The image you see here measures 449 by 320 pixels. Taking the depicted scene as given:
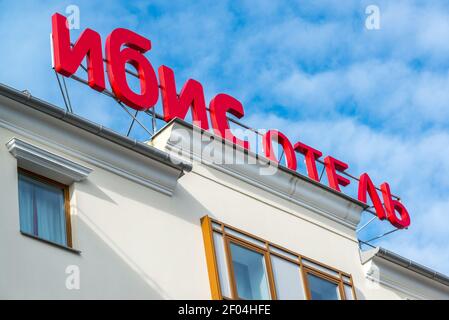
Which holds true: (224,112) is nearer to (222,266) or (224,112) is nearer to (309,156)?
(309,156)

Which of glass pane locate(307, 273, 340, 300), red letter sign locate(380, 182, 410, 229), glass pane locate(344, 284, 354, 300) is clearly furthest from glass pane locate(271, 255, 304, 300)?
red letter sign locate(380, 182, 410, 229)

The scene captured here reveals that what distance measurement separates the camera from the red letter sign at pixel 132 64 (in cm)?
2670

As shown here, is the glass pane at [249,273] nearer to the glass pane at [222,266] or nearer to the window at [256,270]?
the window at [256,270]

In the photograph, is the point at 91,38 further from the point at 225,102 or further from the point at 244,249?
the point at 244,249

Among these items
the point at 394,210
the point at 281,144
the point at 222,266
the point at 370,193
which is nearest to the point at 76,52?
the point at 281,144

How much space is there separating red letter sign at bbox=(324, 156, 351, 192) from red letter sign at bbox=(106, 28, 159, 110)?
5.45 metres

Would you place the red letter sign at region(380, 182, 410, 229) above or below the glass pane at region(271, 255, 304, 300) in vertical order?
above

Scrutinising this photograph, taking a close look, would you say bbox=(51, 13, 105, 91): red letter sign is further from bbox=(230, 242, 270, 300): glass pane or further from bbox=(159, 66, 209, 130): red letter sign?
bbox=(230, 242, 270, 300): glass pane

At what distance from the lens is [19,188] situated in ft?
68.8

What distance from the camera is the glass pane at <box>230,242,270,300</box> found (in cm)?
2320

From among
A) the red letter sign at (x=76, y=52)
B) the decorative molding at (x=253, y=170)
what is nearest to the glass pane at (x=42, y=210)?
the decorative molding at (x=253, y=170)

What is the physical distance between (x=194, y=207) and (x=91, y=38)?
578 cm

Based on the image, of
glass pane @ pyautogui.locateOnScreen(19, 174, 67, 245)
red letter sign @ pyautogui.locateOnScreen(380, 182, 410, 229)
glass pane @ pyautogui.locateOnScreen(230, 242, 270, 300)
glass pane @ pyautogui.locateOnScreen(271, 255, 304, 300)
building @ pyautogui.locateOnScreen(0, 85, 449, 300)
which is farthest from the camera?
red letter sign @ pyautogui.locateOnScreen(380, 182, 410, 229)

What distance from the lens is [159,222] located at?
22.8 metres
